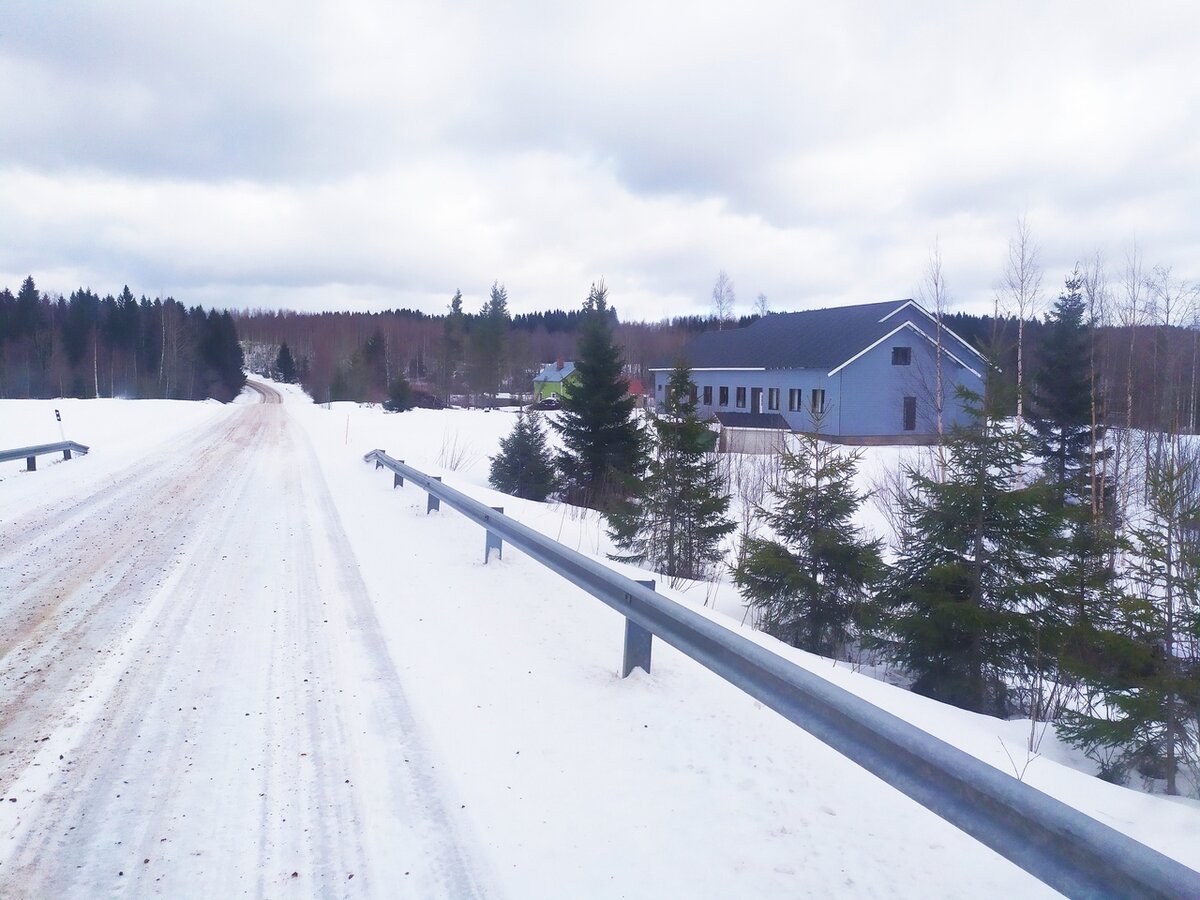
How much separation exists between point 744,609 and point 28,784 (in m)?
10.6

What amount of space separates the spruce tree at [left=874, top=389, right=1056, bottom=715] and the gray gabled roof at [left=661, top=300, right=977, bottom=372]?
27830 mm

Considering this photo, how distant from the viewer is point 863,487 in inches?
1193

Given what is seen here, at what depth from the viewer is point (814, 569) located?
1242cm

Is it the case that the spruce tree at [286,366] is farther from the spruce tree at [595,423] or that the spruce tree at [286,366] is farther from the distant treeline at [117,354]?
the spruce tree at [595,423]

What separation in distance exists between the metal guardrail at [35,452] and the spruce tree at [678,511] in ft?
39.9

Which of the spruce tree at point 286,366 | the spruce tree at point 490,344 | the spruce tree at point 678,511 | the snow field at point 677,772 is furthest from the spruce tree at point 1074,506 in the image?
the spruce tree at point 286,366

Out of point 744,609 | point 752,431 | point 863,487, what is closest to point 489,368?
point 752,431

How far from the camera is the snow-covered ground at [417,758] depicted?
342 cm

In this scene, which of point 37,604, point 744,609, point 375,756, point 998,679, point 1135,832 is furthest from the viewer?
point 744,609

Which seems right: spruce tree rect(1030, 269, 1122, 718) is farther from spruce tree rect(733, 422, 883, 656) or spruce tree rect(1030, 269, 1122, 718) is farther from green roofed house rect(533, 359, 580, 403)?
green roofed house rect(533, 359, 580, 403)

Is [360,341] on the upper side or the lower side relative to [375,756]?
upper

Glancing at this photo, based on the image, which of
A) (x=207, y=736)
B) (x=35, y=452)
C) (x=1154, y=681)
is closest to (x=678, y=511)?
(x=1154, y=681)

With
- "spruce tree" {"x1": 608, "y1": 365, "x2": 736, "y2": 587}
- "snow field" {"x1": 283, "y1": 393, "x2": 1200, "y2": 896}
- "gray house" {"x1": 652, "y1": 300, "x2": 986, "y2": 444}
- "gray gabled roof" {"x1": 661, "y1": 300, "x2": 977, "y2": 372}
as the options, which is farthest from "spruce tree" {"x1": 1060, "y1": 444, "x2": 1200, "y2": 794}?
"gray house" {"x1": 652, "y1": 300, "x2": 986, "y2": 444}

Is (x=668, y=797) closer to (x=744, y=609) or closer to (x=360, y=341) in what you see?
(x=744, y=609)
